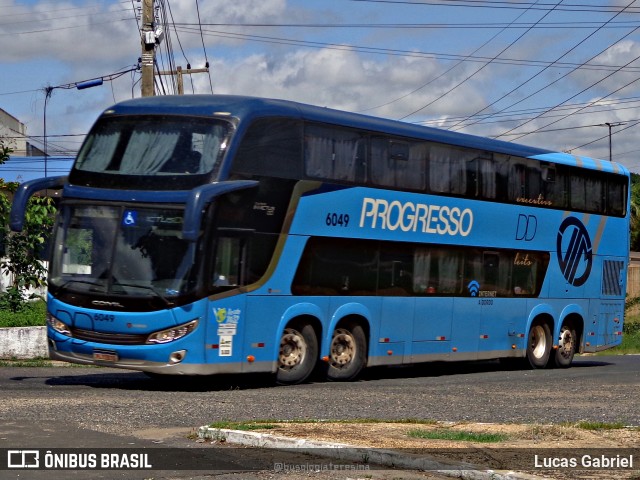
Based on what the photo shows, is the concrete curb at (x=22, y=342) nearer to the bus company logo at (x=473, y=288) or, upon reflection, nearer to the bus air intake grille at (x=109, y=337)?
the bus air intake grille at (x=109, y=337)

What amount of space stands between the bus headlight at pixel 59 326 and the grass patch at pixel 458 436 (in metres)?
7.48

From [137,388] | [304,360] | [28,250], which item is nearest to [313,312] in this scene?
[304,360]

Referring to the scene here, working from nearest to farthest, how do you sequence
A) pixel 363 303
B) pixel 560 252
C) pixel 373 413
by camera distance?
pixel 373 413
pixel 363 303
pixel 560 252

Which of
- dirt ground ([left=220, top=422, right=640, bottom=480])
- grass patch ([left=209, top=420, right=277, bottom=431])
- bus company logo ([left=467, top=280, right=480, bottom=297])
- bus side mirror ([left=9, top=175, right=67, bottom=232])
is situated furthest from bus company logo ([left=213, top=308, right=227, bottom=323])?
bus company logo ([left=467, top=280, right=480, bottom=297])

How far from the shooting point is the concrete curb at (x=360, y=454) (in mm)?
9135

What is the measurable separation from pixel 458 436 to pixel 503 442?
0.48m

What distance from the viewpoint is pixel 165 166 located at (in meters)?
17.1

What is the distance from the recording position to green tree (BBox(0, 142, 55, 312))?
26109 millimetres

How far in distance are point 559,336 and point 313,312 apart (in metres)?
8.69

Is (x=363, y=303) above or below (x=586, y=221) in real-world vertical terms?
below

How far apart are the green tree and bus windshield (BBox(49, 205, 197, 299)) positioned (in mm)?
8831

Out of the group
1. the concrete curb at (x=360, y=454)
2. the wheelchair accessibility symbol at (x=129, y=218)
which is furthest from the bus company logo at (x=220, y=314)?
the concrete curb at (x=360, y=454)

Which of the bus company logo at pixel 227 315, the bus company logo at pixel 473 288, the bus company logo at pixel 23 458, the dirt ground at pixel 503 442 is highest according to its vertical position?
the bus company logo at pixel 473 288

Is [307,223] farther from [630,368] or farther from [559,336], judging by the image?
[630,368]
